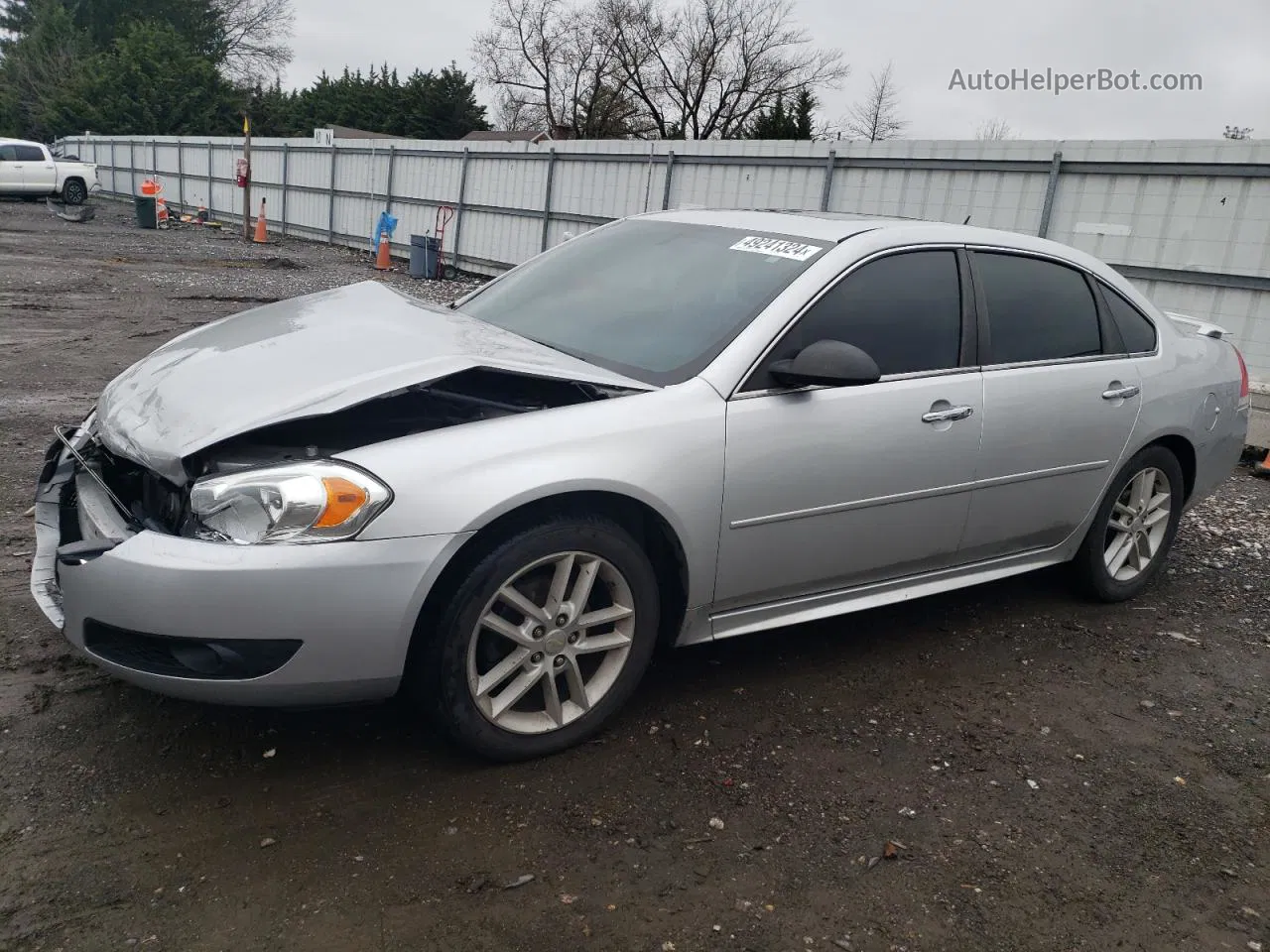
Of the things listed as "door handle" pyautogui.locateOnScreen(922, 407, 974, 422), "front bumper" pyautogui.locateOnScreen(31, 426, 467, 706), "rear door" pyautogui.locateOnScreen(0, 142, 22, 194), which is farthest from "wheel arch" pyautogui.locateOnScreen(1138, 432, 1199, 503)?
"rear door" pyautogui.locateOnScreen(0, 142, 22, 194)

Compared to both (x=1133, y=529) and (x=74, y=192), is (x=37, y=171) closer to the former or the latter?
(x=74, y=192)

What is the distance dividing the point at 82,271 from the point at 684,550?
15.7 meters

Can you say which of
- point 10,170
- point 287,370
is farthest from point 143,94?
point 287,370

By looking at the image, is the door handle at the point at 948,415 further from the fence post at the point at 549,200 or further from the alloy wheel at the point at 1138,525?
the fence post at the point at 549,200

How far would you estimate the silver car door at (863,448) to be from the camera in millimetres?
3189

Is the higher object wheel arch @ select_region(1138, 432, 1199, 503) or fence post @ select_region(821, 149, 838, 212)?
fence post @ select_region(821, 149, 838, 212)

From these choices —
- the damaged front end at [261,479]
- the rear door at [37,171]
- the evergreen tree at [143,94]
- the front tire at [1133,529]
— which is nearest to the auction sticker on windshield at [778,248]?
the damaged front end at [261,479]

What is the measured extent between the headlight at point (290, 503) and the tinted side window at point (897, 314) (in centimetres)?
144

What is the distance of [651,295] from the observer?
3.63 m

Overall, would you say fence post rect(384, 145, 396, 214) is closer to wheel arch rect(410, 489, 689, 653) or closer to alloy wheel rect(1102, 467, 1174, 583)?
alloy wheel rect(1102, 467, 1174, 583)

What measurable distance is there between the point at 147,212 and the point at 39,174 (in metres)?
5.72

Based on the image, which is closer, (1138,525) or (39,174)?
(1138,525)

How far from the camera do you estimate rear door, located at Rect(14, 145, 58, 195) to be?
29.1 metres

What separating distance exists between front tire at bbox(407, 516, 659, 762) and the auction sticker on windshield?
1.28 m
